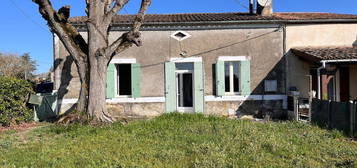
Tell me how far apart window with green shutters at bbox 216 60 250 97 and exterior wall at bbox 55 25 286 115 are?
0.28 m

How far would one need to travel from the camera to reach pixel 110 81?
11906 mm

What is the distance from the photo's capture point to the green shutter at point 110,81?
11.9 meters

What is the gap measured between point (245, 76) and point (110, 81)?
558 centimetres

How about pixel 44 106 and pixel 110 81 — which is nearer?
pixel 44 106

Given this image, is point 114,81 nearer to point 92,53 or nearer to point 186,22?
point 92,53

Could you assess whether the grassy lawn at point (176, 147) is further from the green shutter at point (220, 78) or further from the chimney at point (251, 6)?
the chimney at point (251, 6)

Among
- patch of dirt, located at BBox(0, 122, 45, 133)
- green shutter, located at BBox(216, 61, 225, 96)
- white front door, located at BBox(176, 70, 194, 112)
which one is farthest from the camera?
white front door, located at BBox(176, 70, 194, 112)

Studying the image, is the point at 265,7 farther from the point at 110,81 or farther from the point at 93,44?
the point at 93,44

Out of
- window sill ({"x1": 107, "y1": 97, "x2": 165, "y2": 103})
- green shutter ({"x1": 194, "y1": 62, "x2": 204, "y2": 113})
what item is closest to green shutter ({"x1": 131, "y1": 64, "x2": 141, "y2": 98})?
window sill ({"x1": 107, "y1": 97, "x2": 165, "y2": 103})

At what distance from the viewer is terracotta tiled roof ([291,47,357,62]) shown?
10172 mm

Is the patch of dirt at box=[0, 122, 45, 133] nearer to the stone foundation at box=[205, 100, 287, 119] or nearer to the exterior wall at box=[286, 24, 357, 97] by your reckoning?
the stone foundation at box=[205, 100, 287, 119]

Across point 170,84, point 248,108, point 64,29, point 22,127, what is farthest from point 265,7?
point 22,127

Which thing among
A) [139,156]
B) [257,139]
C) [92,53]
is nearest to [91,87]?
[92,53]

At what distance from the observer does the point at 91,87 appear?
9.30m
